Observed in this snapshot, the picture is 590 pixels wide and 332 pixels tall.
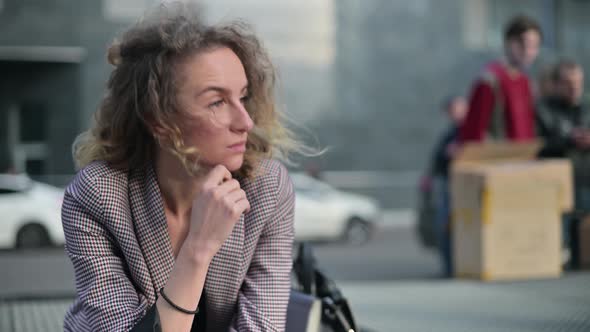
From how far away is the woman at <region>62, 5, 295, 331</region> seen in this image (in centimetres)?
187

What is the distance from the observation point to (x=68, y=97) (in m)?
18.4

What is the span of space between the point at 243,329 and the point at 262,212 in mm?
270

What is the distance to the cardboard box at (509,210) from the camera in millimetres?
5363

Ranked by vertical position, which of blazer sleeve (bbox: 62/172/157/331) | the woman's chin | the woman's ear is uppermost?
the woman's ear

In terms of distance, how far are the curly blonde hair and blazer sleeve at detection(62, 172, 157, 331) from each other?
0.47 feet

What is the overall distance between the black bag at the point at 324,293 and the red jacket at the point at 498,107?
338 cm

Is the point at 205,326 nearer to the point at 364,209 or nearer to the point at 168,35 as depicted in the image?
the point at 168,35

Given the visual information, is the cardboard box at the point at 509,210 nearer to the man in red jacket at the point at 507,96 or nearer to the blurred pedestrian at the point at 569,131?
the man in red jacket at the point at 507,96

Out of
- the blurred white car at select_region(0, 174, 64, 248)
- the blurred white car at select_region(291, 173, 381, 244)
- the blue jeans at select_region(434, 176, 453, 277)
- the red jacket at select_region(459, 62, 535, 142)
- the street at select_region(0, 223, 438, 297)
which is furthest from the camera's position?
the blurred white car at select_region(291, 173, 381, 244)

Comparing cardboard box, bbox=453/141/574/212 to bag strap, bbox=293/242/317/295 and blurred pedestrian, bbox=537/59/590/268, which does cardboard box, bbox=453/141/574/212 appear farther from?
bag strap, bbox=293/242/317/295

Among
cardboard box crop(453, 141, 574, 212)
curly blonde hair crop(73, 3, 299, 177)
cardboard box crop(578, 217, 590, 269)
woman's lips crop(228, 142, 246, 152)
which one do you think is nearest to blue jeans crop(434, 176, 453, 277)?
cardboard box crop(453, 141, 574, 212)

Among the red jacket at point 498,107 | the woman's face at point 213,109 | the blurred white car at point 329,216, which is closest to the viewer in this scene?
the woman's face at point 213,109

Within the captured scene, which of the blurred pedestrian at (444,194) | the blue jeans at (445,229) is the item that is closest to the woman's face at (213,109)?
the blurred pedestrian at (444,194)

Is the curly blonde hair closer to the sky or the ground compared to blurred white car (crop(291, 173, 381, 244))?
closer to the sky
